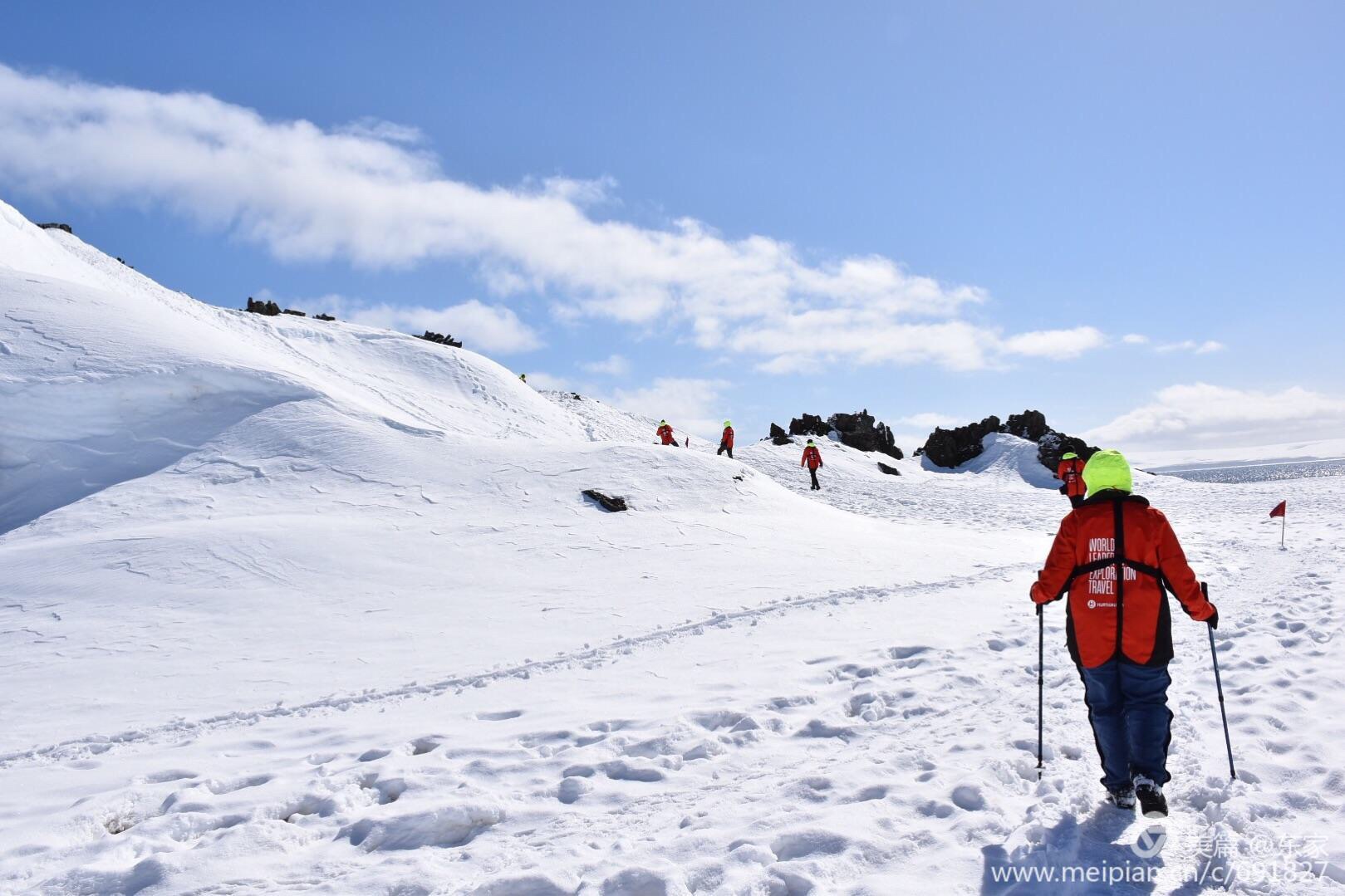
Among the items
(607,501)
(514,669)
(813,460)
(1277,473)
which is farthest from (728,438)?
(1277,473)

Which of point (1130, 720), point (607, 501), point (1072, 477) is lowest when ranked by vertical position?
point (1130, 720)

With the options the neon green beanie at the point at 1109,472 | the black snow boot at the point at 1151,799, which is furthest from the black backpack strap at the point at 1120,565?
the black snow boot at the point at 1151,799

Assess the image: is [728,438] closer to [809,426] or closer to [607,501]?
[607,501]

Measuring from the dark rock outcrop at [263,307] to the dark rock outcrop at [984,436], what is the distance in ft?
125

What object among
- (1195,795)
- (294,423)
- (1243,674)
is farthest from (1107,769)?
(294,423)

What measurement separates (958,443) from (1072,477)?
37649mm

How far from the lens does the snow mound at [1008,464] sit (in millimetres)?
36719

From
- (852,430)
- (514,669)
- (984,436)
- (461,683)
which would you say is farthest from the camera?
(852,430)

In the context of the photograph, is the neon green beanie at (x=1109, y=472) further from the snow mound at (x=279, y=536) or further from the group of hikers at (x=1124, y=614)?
the snow mound at (x=279, y=536)

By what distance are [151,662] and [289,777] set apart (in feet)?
12.7

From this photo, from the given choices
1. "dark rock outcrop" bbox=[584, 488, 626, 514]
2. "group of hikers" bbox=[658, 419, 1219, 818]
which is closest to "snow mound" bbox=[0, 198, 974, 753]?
"dark rock outcrop" bbox=[584, 488, 626, 514]

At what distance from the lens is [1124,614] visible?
13.4 feet

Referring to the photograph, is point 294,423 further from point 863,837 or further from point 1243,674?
point 1243,674

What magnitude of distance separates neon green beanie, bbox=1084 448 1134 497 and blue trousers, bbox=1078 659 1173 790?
1011mm
